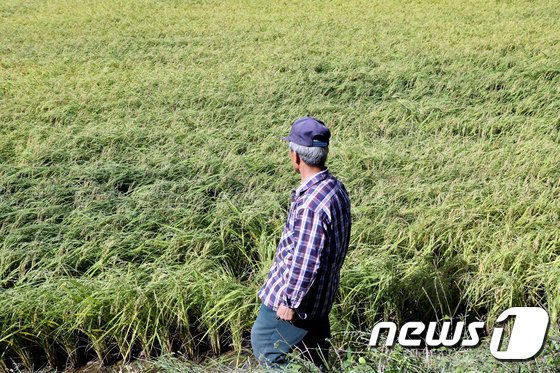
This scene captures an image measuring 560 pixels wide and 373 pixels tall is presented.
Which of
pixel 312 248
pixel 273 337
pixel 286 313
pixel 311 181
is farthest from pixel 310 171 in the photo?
pixel 273 337

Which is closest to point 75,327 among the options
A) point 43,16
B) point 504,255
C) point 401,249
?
point 401,249

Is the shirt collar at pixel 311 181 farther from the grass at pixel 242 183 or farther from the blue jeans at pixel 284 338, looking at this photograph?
the grass at pixel 242 183

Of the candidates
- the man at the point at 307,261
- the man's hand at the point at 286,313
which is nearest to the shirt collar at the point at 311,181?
the man at the point at 307,261

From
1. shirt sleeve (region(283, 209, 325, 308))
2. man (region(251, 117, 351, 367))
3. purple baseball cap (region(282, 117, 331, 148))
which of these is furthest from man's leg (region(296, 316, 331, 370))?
purple baseball cap (region(282, 117, 331, 148))

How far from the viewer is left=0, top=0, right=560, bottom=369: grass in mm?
2863

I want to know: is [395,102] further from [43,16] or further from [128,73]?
[43,16]

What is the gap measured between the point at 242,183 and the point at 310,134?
2.11 meters

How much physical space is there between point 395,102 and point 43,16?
7.97 meters

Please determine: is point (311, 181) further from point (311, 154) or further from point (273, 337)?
point (273, 337)

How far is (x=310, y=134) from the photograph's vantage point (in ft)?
6.73

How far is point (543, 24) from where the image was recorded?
9.41m

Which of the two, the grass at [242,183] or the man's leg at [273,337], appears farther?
the grass at [242,183]

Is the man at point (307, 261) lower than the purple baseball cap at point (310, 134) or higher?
lower

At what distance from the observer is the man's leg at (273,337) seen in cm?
215
